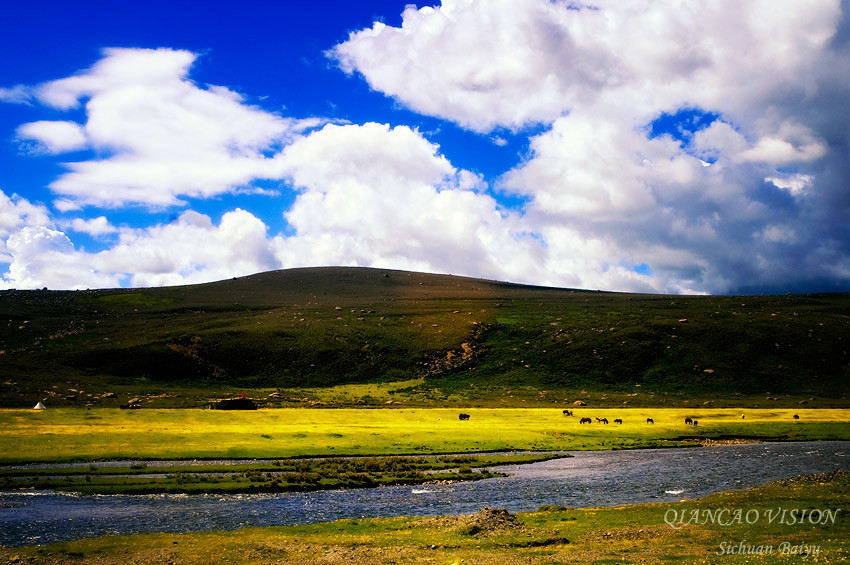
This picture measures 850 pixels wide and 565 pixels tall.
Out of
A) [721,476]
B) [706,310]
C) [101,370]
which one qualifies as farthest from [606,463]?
[706,310]

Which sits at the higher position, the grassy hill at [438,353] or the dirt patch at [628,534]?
the grassy hill at [438,353]

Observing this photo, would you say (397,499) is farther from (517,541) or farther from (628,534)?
(628,534)

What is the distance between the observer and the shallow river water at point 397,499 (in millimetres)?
32500

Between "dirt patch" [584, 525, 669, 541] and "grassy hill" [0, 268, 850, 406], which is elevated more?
"grassy hill" [0, 268, 850, 406]

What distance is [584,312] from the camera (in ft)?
652

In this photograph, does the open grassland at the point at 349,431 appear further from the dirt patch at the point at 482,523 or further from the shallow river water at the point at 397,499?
the dirt patch at the point at 482,523

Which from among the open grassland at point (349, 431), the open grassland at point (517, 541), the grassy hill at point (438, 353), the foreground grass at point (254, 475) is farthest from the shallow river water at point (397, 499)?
the grassy hill at point (438, 353)

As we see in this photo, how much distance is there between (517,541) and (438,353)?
13233 centimetres

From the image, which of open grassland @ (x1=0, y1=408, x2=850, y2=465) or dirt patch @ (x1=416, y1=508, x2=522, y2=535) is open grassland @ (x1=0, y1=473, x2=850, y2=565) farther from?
open grassland @ (x1=0, y1=408, x2=850, y2=465)

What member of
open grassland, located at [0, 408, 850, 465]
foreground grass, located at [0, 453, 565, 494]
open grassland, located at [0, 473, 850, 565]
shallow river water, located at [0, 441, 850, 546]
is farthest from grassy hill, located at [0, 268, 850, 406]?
open grassland, located at [0, 473, 850, 565]

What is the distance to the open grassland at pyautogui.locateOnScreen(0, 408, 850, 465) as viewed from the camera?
59056mm

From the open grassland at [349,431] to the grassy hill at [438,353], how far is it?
2694 cm

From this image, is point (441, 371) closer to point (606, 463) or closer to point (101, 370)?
point (101, 370)

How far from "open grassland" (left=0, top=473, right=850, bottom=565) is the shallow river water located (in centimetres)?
340
